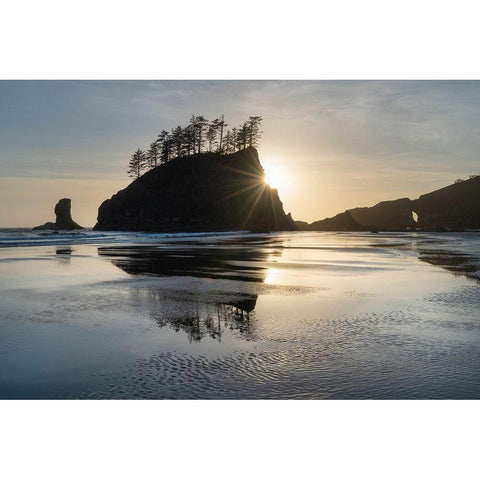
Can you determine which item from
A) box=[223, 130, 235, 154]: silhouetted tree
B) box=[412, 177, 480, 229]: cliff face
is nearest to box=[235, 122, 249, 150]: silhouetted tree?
box=[223, 130, 235, 154]: silhouetted tree

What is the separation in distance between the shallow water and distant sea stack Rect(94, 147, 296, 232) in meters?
71.8

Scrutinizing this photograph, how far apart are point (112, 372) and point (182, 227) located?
266 feet

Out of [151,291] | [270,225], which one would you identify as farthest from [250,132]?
→ [151,291]

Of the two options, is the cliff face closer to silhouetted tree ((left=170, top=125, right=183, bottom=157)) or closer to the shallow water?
silhouetted tree ((left=170, top=125, right=183, bottom=157))

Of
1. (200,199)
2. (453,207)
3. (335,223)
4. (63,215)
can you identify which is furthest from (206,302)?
(453,207)

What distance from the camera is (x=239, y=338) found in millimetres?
7070

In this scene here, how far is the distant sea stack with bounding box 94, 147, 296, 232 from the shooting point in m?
89.9

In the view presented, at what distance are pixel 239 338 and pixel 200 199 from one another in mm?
85728

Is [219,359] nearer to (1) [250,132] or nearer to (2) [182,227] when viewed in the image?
(2) [182,227]

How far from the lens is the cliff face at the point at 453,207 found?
157875 mm

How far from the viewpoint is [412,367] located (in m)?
5.64

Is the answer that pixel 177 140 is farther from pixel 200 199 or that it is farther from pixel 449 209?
pixel 449 209

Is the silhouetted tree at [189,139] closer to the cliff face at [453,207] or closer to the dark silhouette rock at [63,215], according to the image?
the dark silhouette rock at [63,215]

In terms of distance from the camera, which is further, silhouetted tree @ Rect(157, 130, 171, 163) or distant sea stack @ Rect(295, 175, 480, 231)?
distant sea stack @ Rect(295, 175, 480, 231)
